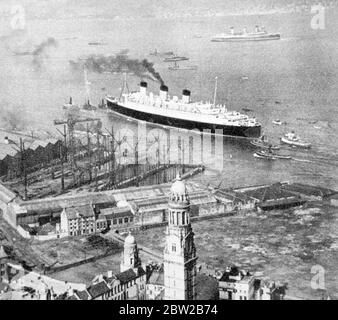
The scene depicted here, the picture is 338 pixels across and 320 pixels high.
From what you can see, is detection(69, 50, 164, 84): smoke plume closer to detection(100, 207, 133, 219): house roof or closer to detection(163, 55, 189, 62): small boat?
detection(163, 55, 189, 62): small boat

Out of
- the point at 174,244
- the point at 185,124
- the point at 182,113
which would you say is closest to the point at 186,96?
the point at 182,113

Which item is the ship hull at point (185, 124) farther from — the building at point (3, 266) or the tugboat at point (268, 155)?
the building at point (3, 266)

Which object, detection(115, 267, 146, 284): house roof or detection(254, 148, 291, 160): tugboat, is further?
detection(254, 148, 291, 160): tugboat

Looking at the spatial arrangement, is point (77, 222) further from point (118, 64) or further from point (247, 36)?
point (247, 36)

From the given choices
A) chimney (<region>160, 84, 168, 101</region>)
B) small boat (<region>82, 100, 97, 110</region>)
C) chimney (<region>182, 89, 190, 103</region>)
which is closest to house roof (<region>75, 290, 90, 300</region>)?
chimney (<region>182, 89, 190, 103</region>)
